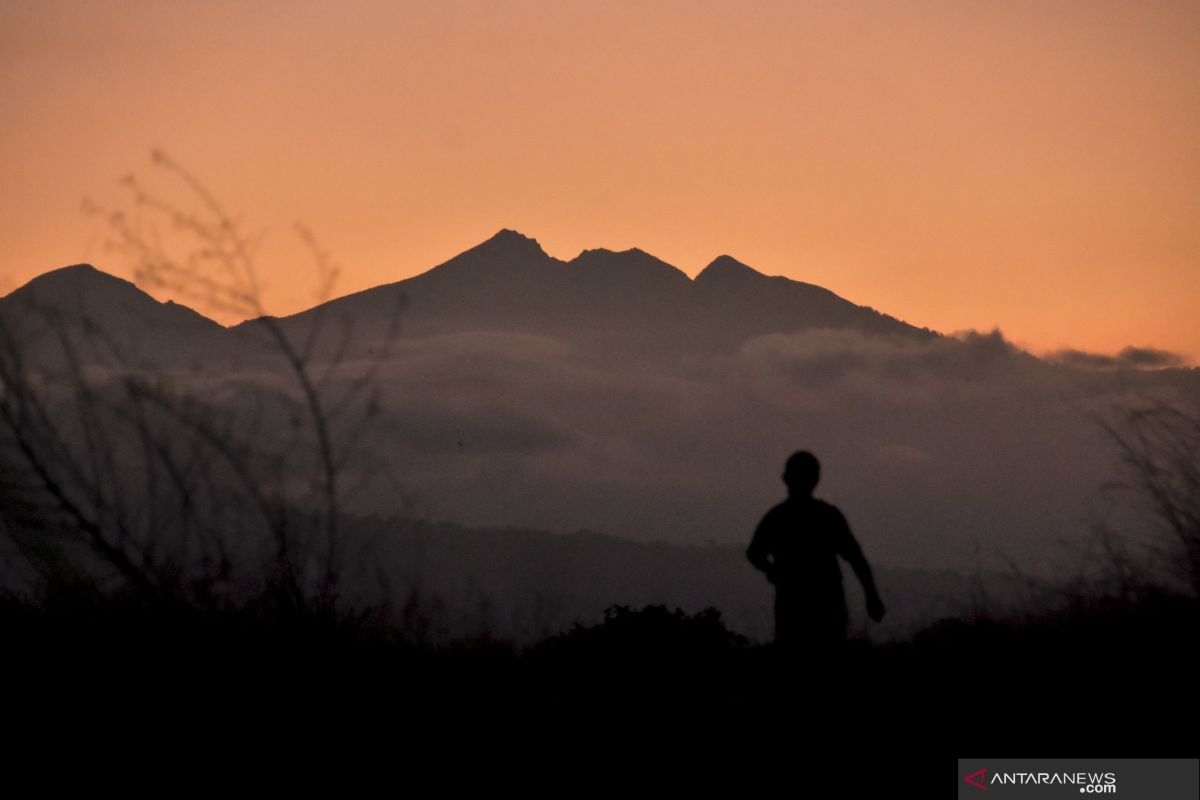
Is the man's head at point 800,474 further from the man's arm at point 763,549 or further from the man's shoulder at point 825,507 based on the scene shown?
the man's arm at point 763,549

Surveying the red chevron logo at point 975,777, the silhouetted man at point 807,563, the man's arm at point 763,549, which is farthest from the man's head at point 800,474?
the red chevron logo at point 975,777

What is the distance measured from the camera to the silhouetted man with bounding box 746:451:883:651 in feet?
25.2

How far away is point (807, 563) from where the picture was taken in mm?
7707

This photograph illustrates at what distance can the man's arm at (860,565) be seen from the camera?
296 inches

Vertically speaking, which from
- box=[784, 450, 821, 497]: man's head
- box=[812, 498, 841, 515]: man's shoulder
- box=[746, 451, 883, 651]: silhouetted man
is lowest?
box=[746, 451, 883, 651]: silhouetted man

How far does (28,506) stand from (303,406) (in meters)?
1.42

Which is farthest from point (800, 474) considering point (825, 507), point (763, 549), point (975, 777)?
point (975, 777)

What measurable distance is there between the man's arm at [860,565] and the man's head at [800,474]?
263 millimetres

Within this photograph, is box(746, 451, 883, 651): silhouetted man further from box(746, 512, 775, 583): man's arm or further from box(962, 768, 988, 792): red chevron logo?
box(962, 768, 988, 792): red chevron logo

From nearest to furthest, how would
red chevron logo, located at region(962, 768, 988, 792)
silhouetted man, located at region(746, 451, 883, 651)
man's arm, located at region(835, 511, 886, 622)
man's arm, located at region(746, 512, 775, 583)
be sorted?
red chevron logo, located at region(962, 768, 988, 792), man's arm, located at region(835, 511, 886, 622), silhouetted man, located at region(746, 451, 883, 651), man's arm, located at region(746, 512, 775, 583)

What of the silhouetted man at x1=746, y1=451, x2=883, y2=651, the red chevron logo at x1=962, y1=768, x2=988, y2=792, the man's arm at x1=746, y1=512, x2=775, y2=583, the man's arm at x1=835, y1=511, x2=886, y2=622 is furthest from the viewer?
the man's arm at x1=746, y1=512, x2=775, y2=583

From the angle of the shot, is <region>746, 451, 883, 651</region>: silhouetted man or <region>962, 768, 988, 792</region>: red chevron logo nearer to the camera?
<region>962, 768, 988, 792</region>: red chevron logo

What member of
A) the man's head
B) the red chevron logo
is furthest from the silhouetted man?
the red chevron logo

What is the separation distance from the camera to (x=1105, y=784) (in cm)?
605
